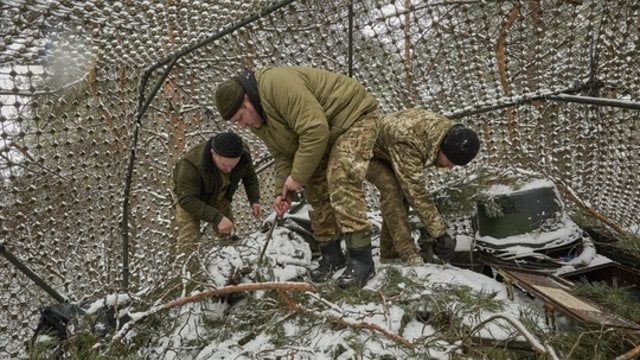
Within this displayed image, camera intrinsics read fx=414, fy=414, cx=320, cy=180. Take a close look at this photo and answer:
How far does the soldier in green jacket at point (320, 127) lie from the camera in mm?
2248

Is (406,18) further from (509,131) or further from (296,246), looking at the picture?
(296,246)

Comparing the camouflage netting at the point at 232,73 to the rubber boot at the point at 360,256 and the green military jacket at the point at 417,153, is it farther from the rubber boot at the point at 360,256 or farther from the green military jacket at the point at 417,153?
the rubber boot at the point at 360,256

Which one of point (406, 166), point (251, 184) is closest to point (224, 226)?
point (251, 184)

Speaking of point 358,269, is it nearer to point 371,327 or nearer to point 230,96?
point 371,327

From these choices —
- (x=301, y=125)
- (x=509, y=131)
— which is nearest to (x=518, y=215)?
(x=509, y=131)

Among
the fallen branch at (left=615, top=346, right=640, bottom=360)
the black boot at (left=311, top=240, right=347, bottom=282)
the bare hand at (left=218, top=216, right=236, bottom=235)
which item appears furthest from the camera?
the bare hand at (left=218, top=216, right=236, bottom=235)

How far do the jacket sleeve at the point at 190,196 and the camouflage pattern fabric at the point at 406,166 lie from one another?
126 cm

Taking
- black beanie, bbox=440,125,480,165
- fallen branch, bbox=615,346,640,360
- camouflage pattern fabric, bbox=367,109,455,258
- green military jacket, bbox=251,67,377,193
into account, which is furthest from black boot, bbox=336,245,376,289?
fallen branch, bbox=615,346,640,360

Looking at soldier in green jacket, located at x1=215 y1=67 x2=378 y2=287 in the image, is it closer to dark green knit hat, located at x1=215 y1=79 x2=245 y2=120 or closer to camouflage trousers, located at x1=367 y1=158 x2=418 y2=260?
dark green knit hat, located at x1=215 y1=79 x2=245 y2=120

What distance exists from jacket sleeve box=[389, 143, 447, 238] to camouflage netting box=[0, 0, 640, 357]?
2.50 feet

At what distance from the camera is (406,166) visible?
8.49 ft

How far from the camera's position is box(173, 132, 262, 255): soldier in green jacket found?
302 centimetres

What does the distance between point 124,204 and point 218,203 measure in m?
0.74

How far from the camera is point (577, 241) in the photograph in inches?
100
